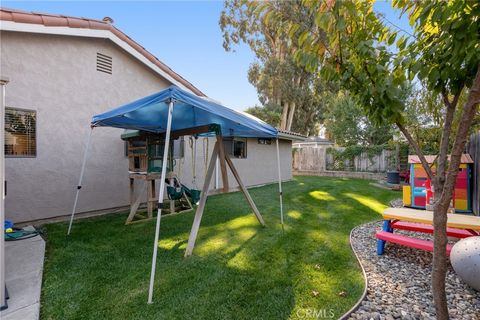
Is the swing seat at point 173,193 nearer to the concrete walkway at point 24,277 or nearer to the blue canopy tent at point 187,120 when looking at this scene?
the blue canopy tent at point 187,120

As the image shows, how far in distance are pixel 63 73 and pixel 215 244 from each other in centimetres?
479

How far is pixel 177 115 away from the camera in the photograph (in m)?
4.74

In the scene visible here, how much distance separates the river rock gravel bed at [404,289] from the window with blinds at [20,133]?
19.4 feet

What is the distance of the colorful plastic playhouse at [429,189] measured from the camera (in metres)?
5.60

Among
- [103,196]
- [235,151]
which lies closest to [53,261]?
[103,196]

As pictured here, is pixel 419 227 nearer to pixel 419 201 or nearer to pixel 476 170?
pixel 476 170

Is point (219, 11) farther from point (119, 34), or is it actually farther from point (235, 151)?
point (119, 34)

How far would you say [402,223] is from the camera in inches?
157

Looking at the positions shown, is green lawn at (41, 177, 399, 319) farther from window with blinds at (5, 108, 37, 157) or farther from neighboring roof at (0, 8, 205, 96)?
neighboring roof at (0, 8, 205, 96)

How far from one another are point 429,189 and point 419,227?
296 cm

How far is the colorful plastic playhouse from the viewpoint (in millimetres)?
5602

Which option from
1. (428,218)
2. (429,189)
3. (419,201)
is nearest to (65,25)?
(428,218)

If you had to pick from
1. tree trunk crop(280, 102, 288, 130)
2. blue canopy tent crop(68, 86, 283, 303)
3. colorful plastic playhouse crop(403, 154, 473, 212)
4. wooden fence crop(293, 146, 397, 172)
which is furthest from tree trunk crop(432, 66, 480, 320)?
tree trunk crop(280, 102, 288, 130)

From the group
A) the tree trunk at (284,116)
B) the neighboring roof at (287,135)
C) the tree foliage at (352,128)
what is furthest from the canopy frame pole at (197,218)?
the tree trunk at (284,116)
